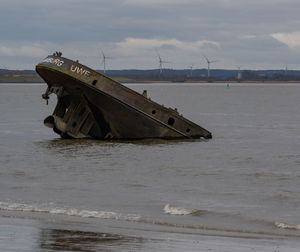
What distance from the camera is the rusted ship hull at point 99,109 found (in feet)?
99.1

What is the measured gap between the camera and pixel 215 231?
48.1ft

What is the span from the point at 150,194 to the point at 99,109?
37.1 ft

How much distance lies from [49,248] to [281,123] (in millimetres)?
43368

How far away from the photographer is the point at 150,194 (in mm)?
19859

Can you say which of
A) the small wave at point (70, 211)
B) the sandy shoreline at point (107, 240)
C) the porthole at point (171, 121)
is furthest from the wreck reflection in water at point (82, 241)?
the porthole at point (171, 121)

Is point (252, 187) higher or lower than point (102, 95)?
lower

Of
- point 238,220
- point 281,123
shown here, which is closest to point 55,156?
point 238,220

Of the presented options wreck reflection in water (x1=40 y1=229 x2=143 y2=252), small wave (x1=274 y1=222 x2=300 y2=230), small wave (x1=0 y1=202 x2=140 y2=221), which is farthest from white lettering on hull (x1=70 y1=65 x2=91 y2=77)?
wreck reflection in water (x1=40 y1=229 x2=143 y2=252)

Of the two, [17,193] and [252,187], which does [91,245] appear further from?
[252,187]

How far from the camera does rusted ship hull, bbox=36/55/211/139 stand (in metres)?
30.2

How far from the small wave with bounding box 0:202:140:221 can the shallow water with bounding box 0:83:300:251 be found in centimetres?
2

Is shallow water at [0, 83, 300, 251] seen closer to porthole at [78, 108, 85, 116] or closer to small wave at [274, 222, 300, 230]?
small wave at [274, 222, 300, 230]

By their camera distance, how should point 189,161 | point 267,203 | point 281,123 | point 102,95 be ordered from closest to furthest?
point 267,203 → point 189,161 → point 102,95 → point 281,123

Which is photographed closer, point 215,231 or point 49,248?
point 49,248
